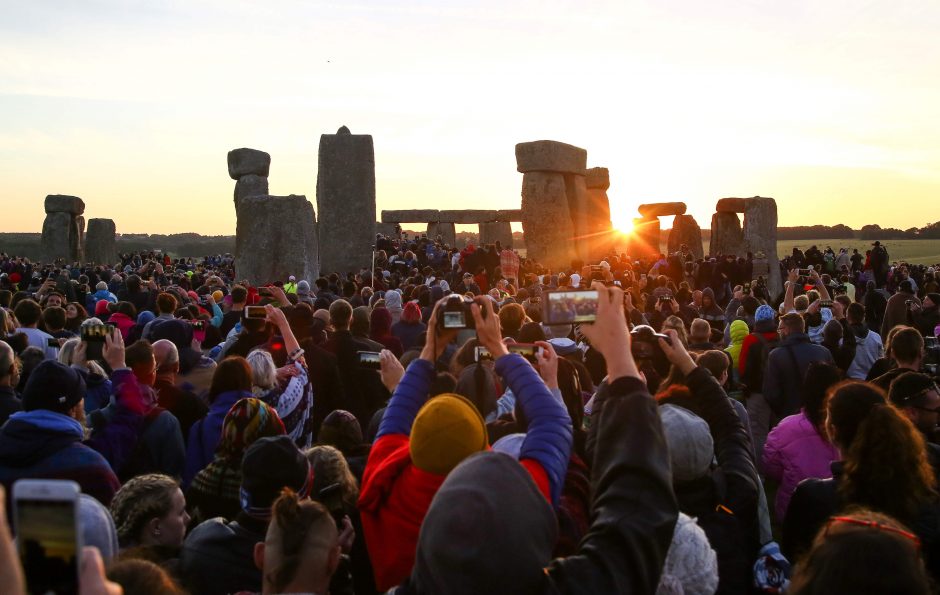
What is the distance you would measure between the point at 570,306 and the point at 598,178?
79.3 ft

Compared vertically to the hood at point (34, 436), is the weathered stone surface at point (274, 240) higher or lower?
higher

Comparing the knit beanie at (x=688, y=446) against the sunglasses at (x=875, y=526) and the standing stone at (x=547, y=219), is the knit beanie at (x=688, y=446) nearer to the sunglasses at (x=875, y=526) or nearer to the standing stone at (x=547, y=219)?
the sunglasses at (x=875, y=526)

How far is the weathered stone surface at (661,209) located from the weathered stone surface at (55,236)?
1771 cm

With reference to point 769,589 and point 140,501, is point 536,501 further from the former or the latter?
point 140,501

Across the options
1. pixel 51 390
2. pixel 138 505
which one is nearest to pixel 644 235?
pixel 51 390

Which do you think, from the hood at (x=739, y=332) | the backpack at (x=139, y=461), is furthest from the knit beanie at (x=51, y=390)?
the hood at (x=739, y=332)

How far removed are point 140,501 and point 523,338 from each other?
3.12m

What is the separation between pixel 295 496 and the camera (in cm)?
227

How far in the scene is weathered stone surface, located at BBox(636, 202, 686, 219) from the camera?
26.4m

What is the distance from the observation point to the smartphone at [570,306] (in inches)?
90.0

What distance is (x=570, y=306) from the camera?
2.34 metres

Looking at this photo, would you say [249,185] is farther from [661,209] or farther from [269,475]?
[269,475]

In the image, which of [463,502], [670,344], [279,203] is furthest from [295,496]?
[279,203]

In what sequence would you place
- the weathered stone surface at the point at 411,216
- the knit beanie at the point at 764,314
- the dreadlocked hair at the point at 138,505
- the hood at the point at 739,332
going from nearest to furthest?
the dreadlocked hair at the point at 138,505 < the knit beanie at the point at 764,314 < the hood at the point at 739,332 < the weathered stone surface at the point at 411,216
